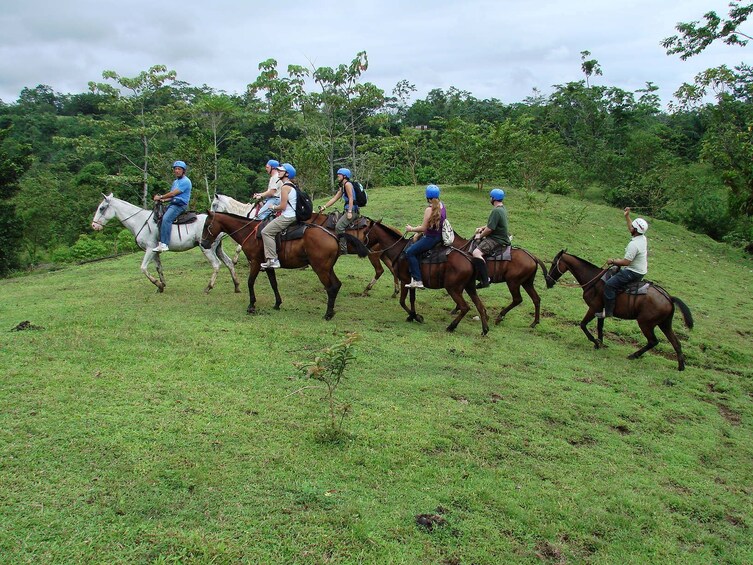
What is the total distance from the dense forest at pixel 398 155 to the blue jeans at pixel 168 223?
11.2 meters

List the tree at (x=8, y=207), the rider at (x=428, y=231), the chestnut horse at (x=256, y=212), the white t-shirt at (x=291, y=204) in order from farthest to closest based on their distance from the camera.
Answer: the tree at (x=8, y=207) → the chestnut horse at (x=256, y=212) → the white t-shirt at (x=291, y=204) → the rider at (x=428, y=231)

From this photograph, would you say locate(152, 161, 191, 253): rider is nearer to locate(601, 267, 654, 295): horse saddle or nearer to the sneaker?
the sneaker

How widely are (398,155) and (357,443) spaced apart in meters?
30.4

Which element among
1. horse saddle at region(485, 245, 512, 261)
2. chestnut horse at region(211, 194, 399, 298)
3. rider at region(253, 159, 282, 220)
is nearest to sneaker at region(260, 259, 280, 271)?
rider at region(253, 159, 282, 220)

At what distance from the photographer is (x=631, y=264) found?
342 inches

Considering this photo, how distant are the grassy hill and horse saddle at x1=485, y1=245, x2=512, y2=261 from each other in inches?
57.8

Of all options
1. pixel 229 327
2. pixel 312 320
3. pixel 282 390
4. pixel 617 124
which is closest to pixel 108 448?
pixel 282 390

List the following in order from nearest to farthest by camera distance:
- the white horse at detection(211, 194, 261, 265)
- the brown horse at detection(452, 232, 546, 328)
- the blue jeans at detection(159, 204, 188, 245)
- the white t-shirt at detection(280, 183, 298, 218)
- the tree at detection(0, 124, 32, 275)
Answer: the white t-shirt at detection(280, 183, 298, 218)
the brown horse at detection(452, 232, 546, 328)
the blue jeans at detection(159, 204, 188, 245)
the white horse at detection(211, 194, 261, 265)
the tree at detection(0, 124, 32, 275)

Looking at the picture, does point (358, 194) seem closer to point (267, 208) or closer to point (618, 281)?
point (267, 208)

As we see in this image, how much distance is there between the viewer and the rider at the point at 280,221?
9.13 meters

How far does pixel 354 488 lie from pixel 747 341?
1042 cm

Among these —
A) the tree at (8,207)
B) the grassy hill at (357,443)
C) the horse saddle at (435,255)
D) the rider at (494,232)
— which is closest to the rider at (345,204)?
the grassy hill at (357,443)

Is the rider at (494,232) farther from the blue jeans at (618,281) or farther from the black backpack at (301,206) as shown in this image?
the black backpack at (301,206)

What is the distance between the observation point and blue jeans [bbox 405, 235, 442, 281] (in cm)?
926
